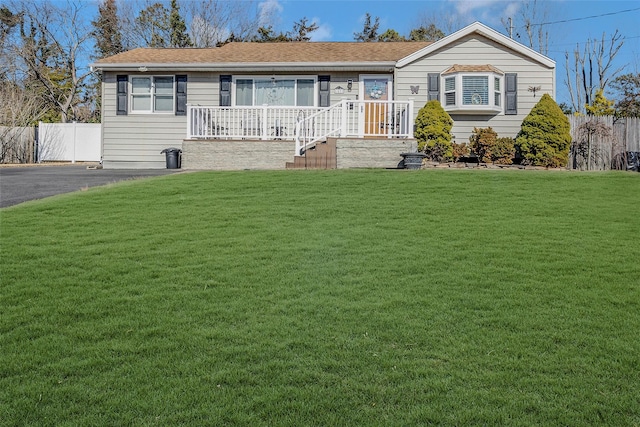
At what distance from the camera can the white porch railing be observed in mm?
14273

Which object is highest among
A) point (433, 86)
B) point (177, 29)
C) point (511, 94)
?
point (177, 29)

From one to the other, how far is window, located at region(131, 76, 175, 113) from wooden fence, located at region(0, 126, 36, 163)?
767cm

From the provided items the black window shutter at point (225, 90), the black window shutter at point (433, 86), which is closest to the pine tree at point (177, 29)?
the black window shutter at point (225, 90)

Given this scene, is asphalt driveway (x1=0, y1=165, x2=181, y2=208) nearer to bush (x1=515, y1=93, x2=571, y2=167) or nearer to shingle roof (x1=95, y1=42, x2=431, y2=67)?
shingle roof (x1=95, y1=42, x2=431, y2=67)

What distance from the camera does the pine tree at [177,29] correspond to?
113 feet

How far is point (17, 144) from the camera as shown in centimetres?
2214

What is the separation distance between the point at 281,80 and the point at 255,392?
15.1 metres

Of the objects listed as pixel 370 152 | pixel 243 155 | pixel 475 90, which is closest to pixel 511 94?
pixel 475 90

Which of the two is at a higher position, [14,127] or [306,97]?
[306,97]

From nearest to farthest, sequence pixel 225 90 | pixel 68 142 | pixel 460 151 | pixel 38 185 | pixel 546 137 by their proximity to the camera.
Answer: pixel 38 185
pixel 546 137
pixel 460 151
pixel 225 90
pixel 68 142

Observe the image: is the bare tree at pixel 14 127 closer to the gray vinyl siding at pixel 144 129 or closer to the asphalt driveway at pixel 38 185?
the gray vinyl siding at pixel 144 129

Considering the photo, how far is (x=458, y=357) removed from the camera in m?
3.53

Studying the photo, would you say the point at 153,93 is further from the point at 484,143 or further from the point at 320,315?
the point at 320,315

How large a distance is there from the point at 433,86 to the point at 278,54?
503cm
